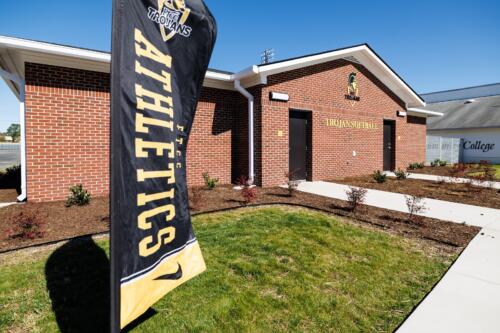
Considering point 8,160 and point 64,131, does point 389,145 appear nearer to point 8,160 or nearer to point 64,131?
point 64,131

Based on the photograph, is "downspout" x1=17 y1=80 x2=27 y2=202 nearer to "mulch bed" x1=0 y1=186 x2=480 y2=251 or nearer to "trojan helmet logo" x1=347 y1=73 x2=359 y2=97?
"mulch bed" x1=0 y1=186 x2=480 y2=251

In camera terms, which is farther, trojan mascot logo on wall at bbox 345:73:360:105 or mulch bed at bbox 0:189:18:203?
trojan mascot logo on wall at bbox 345:73:360:105

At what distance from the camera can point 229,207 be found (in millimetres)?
6520

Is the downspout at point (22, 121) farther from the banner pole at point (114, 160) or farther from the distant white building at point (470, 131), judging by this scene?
the distant white building at point (470, 131)

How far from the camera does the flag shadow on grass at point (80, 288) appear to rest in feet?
8.34

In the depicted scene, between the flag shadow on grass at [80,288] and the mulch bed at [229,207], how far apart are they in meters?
0.88

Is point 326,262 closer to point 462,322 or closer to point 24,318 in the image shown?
point 462,322

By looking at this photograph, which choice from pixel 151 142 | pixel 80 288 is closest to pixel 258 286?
pixel 80 288

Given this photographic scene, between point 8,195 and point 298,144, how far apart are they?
9.14 m

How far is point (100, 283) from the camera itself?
→ 3.14 meters

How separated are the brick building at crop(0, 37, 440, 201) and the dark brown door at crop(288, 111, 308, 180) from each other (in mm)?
38

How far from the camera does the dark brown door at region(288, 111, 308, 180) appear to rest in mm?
10383

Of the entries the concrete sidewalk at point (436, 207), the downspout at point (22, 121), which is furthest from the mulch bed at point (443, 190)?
the downspout at point (22, 121)

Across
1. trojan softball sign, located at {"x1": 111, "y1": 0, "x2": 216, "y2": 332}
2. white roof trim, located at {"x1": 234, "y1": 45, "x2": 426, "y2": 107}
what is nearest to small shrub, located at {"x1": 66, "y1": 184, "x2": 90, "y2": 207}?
trojan softball sign, located at {"x1": 111, "y1": 0, "x2": 216, "y2": 332}
